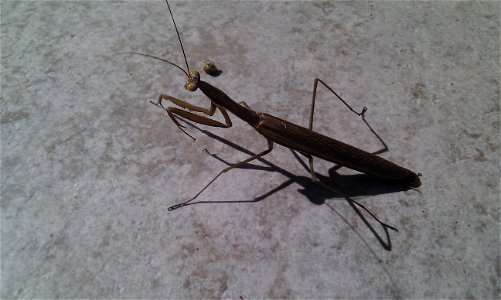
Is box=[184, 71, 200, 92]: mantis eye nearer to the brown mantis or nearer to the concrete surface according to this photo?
the brown mantis

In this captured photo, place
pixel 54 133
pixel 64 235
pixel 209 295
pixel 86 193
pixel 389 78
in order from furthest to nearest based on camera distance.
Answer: pixel 389 78, pixel 54 133, pixel 86 193, pixel 64 235, pixel 209 295

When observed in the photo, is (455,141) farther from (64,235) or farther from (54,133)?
(54,133)

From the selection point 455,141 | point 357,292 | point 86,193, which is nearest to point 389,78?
point 455,141

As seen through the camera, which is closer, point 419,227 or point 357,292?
point 357,292

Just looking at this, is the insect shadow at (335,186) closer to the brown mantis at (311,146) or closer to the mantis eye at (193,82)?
the brown mantis at (311,146)

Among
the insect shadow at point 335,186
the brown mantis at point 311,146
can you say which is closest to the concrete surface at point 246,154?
the insect shadow at point 335,186

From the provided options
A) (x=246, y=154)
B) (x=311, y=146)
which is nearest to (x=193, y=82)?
(x=246, y=154)

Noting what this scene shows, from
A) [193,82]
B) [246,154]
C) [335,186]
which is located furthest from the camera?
[246,154]

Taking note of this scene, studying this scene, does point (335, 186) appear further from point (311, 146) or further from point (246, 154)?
point (246, 154)
